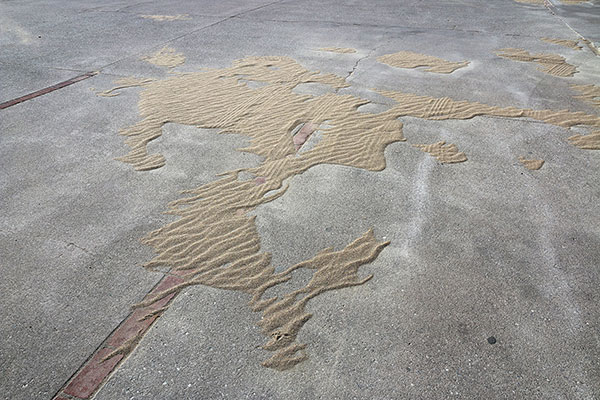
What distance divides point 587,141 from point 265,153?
404 cm

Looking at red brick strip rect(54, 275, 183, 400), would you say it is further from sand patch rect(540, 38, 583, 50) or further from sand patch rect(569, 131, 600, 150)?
sand patch rect(540, 38, 583, 50)

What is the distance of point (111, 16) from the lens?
13250 millimetres

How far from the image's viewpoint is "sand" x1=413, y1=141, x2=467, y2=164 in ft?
18.0

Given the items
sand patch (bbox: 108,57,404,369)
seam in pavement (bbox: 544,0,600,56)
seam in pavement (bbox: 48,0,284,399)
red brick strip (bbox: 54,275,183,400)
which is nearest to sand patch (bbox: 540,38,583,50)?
seam in pavement (bbox: 544,0,600,56)

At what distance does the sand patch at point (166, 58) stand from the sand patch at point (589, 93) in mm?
6973

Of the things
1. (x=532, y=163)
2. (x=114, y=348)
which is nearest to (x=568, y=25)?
(x=532, y=163)

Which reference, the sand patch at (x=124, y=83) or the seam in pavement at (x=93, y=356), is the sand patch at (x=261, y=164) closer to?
the sand patch at (x=124, y=83)

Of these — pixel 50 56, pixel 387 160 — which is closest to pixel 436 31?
pixel 387 160

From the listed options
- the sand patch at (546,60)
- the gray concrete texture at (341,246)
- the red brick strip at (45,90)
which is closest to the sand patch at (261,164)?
the gray concrete texture at (341,246)

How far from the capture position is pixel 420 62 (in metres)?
9.04

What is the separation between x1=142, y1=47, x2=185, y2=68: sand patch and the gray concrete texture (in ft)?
3.82

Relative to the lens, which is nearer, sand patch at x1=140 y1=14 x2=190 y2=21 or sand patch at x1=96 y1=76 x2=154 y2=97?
sand patch at x1=96 y1=76 x2=154 y2=97

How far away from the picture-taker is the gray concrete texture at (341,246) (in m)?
2.93

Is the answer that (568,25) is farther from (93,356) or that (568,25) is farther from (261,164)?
(93,356)
